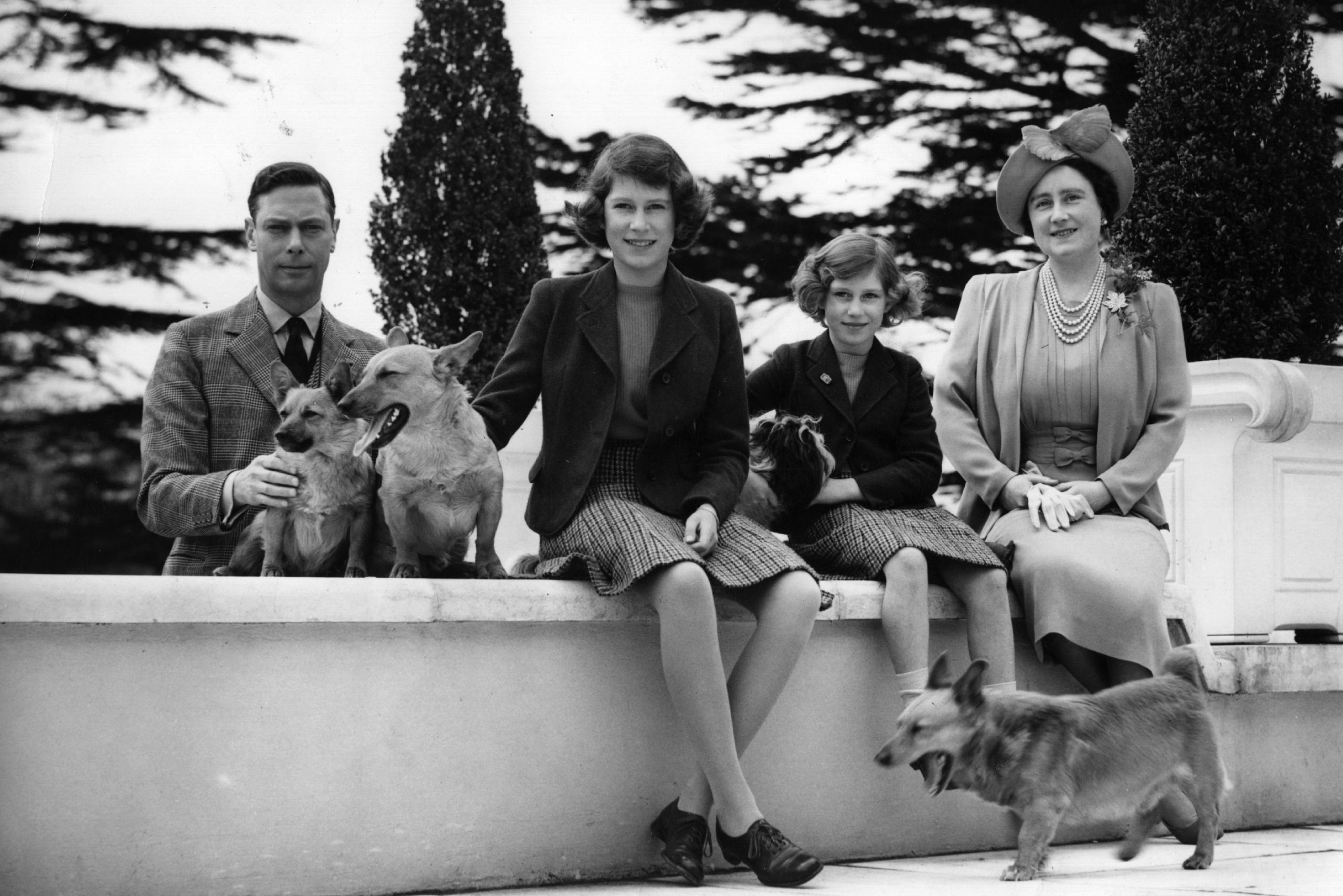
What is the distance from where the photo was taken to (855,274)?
402 centimetres

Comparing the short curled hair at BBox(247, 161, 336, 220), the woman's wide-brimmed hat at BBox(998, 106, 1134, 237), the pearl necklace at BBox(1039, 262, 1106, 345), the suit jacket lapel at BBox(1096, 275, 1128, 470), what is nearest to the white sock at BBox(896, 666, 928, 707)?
the suit jacket lapel at BBox(1096, 275, 1128, 470)

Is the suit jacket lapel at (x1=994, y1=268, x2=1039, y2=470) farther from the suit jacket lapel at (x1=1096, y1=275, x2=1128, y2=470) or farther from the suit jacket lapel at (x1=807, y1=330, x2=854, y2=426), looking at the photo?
the suit jacket lapel at (x1=807, y1=330, x2=854, y2=426)

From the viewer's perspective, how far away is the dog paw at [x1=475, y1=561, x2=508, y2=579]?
3.41 m

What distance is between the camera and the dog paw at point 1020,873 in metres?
3.21

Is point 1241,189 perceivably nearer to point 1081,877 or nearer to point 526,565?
point 1081,877

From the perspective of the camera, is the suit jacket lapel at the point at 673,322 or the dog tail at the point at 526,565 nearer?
the suit jacket lapel at the point at 673,322

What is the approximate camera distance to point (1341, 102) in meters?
7.36

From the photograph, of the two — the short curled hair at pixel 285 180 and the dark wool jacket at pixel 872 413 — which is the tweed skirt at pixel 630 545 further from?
the short curled hair at pixel 285 180

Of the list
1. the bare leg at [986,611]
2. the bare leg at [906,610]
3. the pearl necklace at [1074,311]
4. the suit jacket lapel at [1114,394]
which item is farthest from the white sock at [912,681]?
the pearl necklace at [1074,311]

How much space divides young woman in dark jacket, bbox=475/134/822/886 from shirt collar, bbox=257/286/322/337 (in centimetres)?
48

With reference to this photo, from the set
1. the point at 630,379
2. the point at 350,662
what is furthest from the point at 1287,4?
the point at 350,662

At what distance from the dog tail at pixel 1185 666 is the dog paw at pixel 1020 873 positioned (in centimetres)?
68

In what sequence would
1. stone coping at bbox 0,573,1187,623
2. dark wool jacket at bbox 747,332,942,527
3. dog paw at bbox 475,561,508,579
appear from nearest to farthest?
stone coping at bbox 0,573,1187,623, dog paw at bbox 475,561,508,579, dark wool jacket at bbox 747,332,942,527

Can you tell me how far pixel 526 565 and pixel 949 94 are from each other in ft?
17.8
